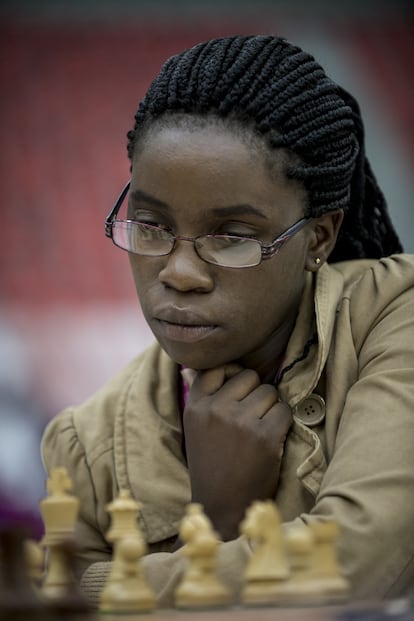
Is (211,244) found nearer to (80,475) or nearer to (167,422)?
(167,422)

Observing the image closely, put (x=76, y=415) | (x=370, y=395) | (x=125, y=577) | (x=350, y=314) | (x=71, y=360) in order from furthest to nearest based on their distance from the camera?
(x=71, y=360) < (x=76, y=415) < (x=350, y=314) < (x=370, y=395) < (x=125, y=577)

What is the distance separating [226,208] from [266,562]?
34.6 inches

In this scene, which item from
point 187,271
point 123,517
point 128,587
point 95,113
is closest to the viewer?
point 128,587

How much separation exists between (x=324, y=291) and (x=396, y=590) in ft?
2.33

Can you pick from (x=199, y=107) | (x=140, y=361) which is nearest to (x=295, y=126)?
(x=199, y=107)

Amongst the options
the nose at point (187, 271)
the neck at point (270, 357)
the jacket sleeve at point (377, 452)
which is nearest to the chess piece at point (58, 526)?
Answer: the jacket sleeve at point (377, 452)

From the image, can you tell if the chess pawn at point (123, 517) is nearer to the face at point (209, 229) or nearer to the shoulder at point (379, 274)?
the face at point (209, 229)

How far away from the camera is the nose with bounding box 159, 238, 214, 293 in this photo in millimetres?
2291

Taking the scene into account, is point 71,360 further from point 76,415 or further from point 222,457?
point 222,457

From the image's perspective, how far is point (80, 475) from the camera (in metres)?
2.66

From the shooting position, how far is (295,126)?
2.40 metres

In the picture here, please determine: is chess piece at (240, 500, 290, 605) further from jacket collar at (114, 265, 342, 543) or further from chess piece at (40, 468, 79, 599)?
jacket collar at (114, 265, 342, 543)

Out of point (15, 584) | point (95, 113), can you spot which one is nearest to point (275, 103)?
point (15, 584)

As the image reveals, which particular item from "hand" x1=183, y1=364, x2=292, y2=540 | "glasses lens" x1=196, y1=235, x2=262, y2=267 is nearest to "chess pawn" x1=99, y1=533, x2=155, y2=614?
"hand" x1=183, y1=364, x2=292, y2=540
